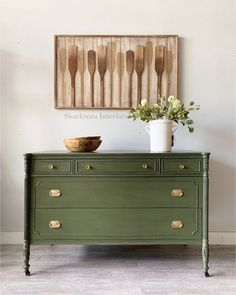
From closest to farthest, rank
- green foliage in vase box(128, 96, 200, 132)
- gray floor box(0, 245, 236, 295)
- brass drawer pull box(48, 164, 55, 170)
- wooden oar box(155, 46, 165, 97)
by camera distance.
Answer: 1. gray floor box(0, 245, 236, 295)
2. brass drawer pull box(48, 164, 55, 170)
3. green foliage in vase box(128, 96, 200, 132)
4. wooden oar box(155, 46, 165, 97)

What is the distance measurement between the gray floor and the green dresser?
5.9 inches

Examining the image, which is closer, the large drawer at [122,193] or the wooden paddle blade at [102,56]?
the large drawer at [122,193]

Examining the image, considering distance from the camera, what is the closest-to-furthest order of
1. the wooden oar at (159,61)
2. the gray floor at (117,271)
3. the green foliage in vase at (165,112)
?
the gray floor at (117,271) < the green foliage in vase at (165,112) < the wooden oar at (159,61)

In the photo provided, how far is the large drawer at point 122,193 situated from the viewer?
224cm

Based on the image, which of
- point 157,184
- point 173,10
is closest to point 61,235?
point 157,184

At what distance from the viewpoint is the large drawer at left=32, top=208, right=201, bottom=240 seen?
2.24 metres

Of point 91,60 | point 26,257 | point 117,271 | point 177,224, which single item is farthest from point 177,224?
point 91,60

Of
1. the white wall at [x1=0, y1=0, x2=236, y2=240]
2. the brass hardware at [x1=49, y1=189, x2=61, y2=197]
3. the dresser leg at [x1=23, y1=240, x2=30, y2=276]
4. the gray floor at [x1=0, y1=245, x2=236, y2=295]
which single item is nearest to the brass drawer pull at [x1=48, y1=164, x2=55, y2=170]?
the brass hardware at [x1=49, y1=189, x2=61, y2=197]

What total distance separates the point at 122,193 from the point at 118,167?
0.62ft

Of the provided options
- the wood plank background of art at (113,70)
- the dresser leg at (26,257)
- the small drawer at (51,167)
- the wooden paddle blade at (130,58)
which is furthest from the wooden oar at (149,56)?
the dresser leg at (26,257)

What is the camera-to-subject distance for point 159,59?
281 centimetres

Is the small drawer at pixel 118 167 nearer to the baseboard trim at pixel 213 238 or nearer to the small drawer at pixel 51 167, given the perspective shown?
the small drawer at pixel 51 167

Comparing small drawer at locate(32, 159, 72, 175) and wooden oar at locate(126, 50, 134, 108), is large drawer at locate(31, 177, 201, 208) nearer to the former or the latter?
small drawer at locate(32, 159, 72, 175)

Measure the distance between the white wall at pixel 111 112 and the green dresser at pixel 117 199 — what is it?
64 cm
